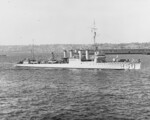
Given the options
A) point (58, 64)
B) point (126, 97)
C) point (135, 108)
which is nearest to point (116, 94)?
point (126, 97)

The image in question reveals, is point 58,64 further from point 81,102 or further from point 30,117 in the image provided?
point 30,117

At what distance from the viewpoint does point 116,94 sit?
28.4 meters

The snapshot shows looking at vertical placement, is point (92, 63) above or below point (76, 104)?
above

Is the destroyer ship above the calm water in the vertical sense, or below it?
above

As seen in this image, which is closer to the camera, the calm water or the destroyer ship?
the calm water

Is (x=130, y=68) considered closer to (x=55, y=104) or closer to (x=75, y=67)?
(x=75, y=67)

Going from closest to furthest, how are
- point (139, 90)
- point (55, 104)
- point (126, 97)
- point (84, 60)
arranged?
point (55, 104), point (126, 97), point (139, 90), point (84, 60)

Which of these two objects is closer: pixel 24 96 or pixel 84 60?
pixel 24 96

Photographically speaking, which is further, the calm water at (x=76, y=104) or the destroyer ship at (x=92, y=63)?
the destroyer ship at (x=92, y=63)

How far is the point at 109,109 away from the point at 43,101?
22.5 feet

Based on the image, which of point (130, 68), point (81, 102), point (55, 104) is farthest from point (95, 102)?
point (130, 68)

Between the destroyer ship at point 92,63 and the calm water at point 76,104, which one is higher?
the destroyer ship at point 92,63

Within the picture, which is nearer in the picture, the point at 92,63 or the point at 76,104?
the point at 76,104

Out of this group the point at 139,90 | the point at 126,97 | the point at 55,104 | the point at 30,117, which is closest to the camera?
the point at 30,117
